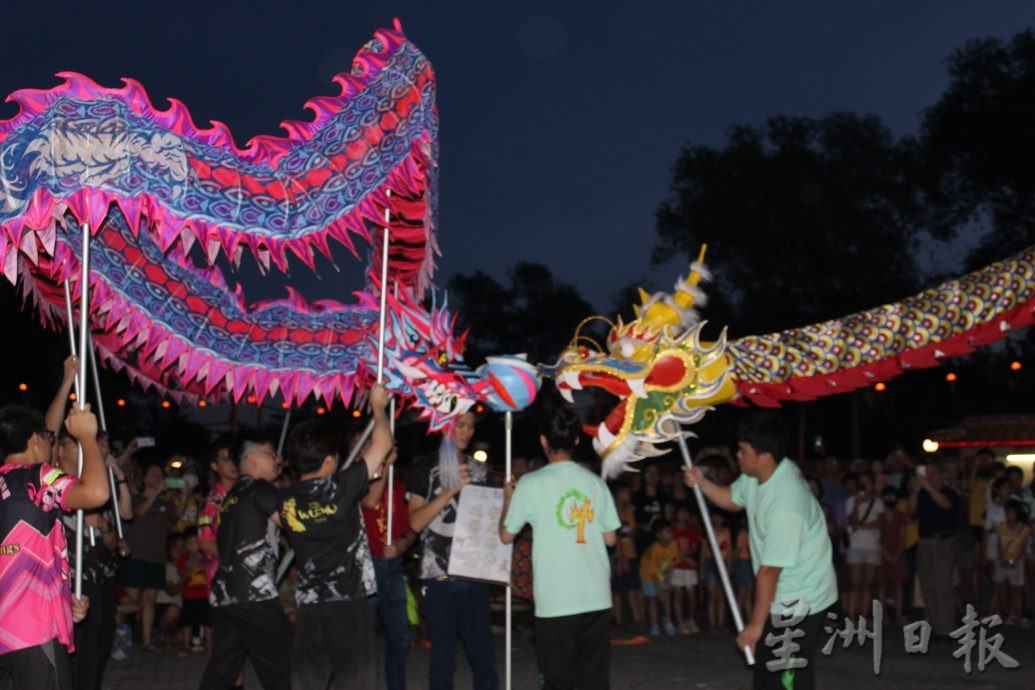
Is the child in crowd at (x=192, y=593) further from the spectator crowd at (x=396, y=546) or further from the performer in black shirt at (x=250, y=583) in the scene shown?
the performer in black shirt at (x=250, y=583)

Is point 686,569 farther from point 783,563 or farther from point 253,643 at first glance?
point 783,563

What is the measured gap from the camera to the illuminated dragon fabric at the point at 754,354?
7.18 metres

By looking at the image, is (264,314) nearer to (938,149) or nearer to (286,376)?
(286,376)

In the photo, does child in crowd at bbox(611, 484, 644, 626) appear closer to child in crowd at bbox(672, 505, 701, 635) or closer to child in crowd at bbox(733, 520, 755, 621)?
child in crowd at bbox(672, 505, 701, 635)

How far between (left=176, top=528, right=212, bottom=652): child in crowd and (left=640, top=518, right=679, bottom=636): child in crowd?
4438 mm

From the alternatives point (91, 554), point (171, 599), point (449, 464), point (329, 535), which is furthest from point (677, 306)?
point (171, 599)

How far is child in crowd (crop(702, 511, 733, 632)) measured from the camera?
1219 centimetres

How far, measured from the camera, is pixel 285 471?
9273 millimetres

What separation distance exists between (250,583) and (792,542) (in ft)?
8.82

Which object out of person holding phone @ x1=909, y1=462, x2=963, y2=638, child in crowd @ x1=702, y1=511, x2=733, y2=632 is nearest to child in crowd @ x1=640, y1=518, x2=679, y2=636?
child in crowd @ x1=702, y1=511, x2=733, y2=632

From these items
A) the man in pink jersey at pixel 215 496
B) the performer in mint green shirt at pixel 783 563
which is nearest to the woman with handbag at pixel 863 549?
the man in pink jersey at pixel 215 496

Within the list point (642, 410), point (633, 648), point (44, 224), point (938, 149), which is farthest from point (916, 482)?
point (938, 149)

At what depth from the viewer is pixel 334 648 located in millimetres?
5730

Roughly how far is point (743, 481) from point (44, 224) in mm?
3353
